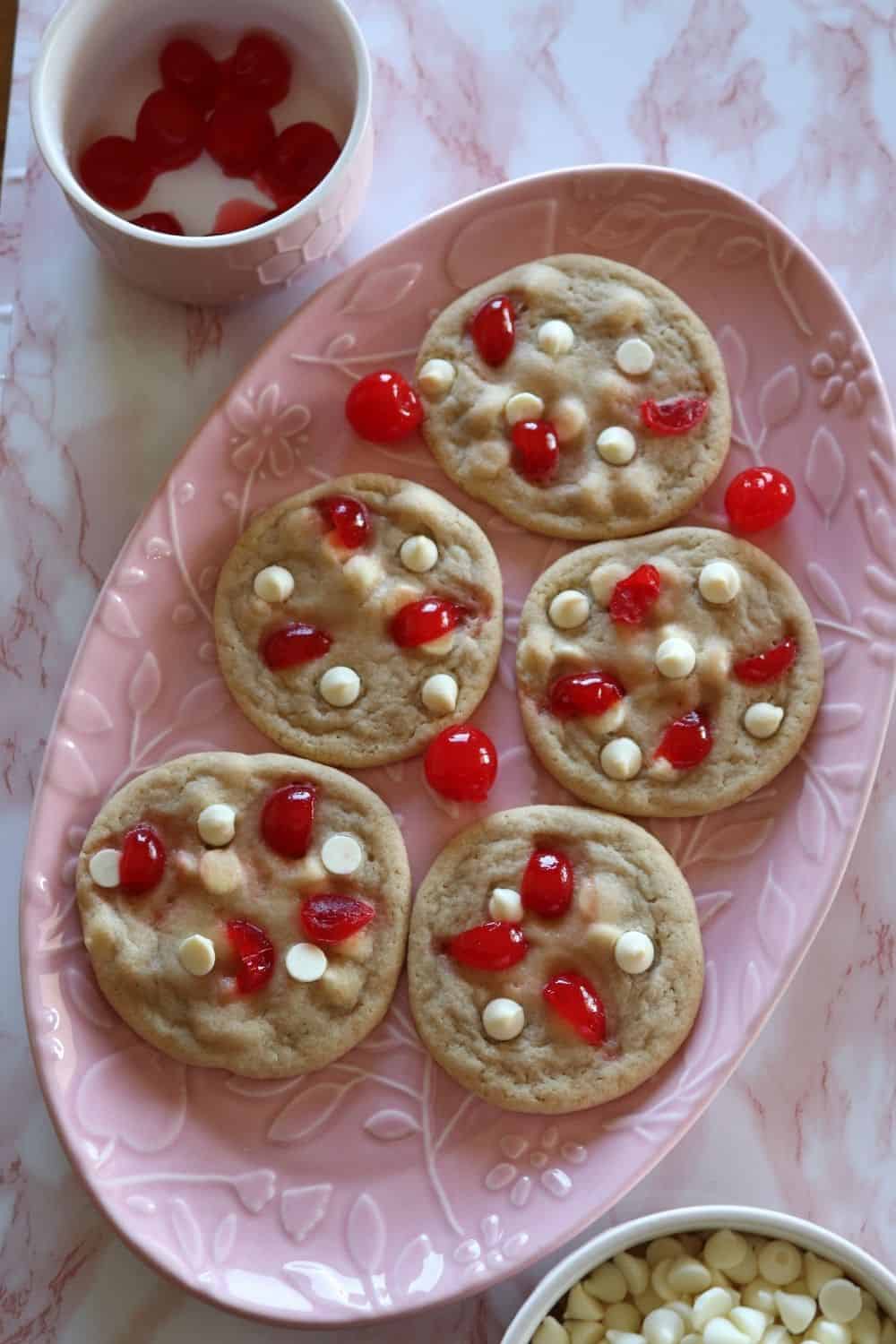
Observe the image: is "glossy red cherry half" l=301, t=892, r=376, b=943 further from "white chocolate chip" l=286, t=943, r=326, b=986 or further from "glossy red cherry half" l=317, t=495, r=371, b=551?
"glossy red cherry half" l=317, t=495, r=371, b=551

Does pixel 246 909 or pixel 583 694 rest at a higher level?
pixel 583 694

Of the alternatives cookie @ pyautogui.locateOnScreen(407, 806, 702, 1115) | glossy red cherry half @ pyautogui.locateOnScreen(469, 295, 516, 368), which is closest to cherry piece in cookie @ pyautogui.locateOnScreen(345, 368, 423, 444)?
glossy red cherry half @ pyautogui.locateOnScreen(469, 295, 516, 368)

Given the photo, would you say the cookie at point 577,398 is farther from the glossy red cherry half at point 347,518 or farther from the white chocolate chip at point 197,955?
the white chocolate chip at point 197,955

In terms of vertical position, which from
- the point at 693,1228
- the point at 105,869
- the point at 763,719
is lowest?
the point at 693,1228

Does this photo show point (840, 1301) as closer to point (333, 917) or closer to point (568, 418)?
point (333, 917)

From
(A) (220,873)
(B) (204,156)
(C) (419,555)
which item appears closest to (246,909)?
(A) (220,873)

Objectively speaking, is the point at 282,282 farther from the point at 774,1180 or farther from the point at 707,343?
the point at 774,1180
